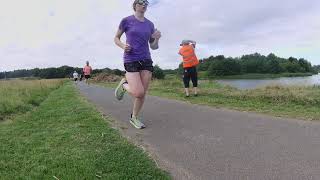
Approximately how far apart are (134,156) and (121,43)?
266 cm

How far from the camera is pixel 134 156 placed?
5348 millimetres

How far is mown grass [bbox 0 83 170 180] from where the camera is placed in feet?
15.6

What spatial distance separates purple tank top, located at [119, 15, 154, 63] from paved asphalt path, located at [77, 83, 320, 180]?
47.8 inches

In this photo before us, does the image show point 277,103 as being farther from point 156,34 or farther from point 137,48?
point 137,48

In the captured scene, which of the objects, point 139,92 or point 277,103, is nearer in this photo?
point 139,92

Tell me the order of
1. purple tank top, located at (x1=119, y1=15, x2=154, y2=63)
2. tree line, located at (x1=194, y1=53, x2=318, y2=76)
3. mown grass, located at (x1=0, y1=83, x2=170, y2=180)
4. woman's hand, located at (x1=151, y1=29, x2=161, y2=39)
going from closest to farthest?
1. mown grass, located at (x1=0, y1=83, x2=170, y2=180)
2. purple tank top, located at (x1=119, y1=15, x2=154, y2=63)
3. woman's hand, located at (x1=151, y1=29, x2=161, y2=39)
4. tree line, located at (x1=194, y1=53, x2=318, y2=76)

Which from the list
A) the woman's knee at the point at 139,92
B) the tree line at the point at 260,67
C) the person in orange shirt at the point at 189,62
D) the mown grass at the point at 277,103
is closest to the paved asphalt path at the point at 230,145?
the woman's knee at the point at 139,92

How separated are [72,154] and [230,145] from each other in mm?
2055

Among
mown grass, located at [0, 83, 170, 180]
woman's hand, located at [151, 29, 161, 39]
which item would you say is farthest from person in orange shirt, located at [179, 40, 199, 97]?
woman's hand, located at [151, 29, 161, 39]

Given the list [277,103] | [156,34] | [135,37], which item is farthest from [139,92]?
[277,103]

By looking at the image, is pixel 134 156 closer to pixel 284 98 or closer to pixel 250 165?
pixel 250 165

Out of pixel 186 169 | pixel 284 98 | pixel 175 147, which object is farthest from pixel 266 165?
pixel 284 98

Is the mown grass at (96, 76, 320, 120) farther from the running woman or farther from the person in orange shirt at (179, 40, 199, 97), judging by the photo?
the running woman

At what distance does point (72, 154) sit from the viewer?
5598 mm
